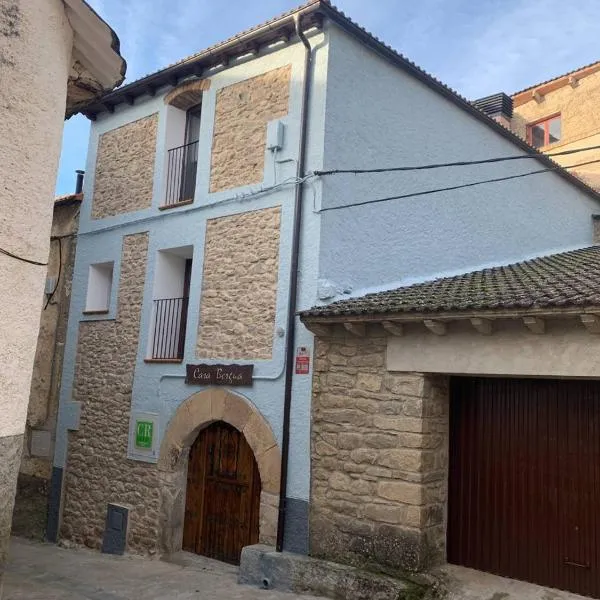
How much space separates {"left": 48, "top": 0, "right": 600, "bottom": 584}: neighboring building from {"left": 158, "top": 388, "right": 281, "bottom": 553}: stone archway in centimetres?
2

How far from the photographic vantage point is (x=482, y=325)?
18.3 ft

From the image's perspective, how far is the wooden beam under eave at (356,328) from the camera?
6387mm

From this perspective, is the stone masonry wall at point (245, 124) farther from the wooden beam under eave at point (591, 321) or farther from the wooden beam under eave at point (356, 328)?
the wooden beam under eave at point (591, 321)

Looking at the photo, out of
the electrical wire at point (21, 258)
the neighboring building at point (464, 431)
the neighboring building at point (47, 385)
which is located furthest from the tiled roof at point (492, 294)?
the neighboring building at point (47, 385)

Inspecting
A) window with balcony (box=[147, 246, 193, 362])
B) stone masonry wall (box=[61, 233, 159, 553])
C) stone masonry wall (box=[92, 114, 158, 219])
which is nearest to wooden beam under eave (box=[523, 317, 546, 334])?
window with balcony (box=[147, 246, 193, 362])

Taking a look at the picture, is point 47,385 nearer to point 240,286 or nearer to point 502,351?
point 240,286

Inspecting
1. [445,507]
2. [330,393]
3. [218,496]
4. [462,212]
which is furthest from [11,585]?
[462,212]

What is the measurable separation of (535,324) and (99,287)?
709 cm

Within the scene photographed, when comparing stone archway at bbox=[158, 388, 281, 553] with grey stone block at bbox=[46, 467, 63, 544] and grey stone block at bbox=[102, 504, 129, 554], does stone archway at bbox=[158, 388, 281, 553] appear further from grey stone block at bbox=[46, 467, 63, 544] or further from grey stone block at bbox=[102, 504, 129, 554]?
grey stone block at bbox=[46, 467, 63, 544]

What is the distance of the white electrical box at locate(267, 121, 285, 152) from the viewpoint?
764cm

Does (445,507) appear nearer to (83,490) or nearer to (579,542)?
(579,542)

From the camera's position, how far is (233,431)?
7809mm

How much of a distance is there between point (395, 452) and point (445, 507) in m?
0.83

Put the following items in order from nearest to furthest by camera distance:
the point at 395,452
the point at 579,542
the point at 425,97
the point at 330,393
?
the point at 579,542
the point at 395,452
the point at 330,393
the point at 425,97
